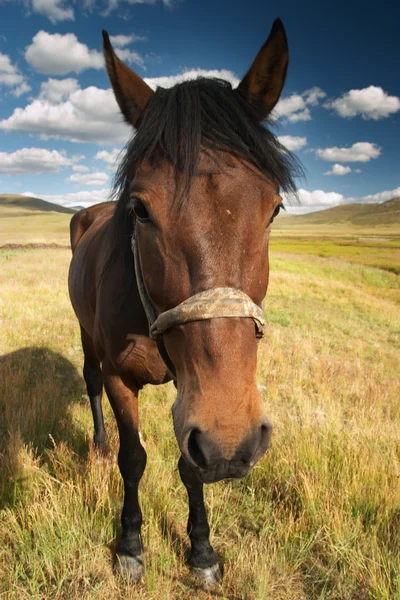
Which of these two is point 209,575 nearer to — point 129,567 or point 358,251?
point 129,567

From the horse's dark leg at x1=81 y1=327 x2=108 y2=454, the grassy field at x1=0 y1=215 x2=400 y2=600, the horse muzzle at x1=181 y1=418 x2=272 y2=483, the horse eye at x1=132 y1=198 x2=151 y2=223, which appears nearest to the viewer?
the horse muzzle at x1=181 y1=418 x2=272 y2=483

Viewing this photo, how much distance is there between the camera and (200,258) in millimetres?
1499

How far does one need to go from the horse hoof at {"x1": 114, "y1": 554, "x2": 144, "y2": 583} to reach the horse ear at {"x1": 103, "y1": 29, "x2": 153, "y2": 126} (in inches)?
110

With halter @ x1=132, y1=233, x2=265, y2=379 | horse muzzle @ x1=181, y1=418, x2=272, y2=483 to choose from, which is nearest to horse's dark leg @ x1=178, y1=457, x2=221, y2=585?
horse muzzle @ x1=181, y1=418, x2=272, y2=483

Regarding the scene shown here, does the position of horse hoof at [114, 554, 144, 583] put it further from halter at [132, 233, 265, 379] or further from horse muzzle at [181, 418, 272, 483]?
halter at [132, 233, 265, 379]

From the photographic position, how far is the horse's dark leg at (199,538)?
2.30m

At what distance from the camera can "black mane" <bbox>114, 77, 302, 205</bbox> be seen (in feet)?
5.56

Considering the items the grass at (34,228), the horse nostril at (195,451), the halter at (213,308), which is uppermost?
the grass at (34,228)

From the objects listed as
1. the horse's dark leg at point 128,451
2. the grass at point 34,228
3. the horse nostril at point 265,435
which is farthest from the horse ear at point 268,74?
the grass at point 34,228

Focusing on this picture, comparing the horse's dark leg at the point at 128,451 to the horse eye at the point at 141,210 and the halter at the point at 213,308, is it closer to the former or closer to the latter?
the halter at the point at 213,308

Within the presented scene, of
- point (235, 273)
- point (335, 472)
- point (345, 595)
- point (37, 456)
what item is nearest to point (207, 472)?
point (235, 273)

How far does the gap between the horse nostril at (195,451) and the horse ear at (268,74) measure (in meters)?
1.78

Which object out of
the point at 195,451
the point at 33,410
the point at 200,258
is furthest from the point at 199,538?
the point at 33,410

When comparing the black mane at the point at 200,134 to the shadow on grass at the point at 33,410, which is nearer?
the black mane at the point at 200,134
